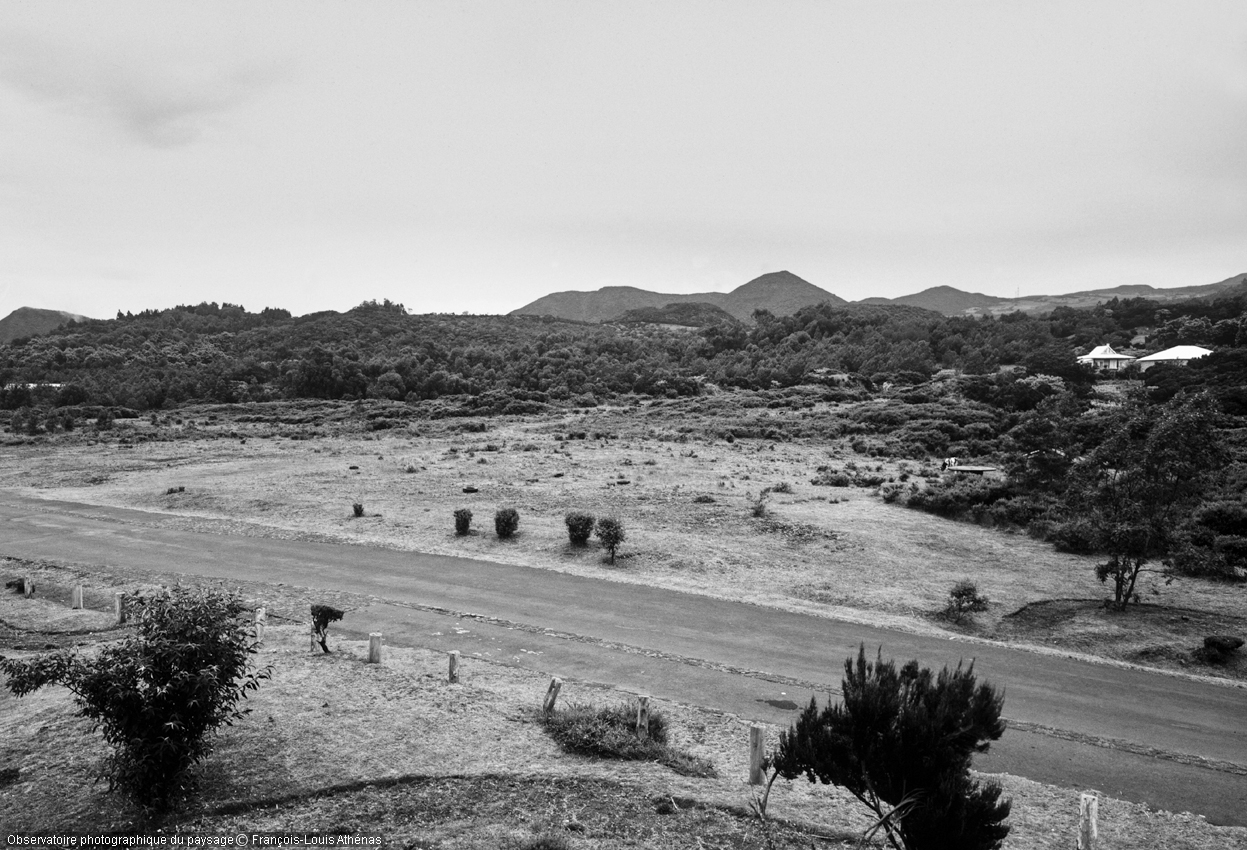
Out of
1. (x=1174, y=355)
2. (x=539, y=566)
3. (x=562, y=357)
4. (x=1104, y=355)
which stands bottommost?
(x=539, y=566)

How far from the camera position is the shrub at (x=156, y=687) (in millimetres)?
8656

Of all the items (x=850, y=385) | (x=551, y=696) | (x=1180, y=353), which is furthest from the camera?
(x=850, y=385)

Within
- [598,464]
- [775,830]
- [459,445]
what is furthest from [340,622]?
[459,445]

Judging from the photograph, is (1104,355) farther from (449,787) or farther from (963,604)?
(449,787)

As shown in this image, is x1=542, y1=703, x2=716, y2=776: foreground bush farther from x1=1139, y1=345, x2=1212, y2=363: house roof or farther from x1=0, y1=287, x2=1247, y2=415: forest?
x1=1139, y1=345, x2=1212, y2=363: house roof

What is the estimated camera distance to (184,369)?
343ft

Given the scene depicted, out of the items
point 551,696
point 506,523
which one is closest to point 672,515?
point 506,523

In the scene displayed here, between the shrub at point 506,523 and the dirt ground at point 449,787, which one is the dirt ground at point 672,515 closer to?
the shrub at point 506,523

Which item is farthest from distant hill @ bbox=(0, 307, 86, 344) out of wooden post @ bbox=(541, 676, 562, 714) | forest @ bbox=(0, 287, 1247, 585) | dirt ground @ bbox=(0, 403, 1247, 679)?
wooden post @ bbox=(541, 676, 562, 714)

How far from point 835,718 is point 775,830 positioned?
2.29 metres

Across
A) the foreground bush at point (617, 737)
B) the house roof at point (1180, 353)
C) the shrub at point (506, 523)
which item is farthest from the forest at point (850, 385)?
→ the shrub at point (506, 523)

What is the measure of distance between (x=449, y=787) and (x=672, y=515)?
20.9 m

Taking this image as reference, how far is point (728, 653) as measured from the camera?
1570 cm

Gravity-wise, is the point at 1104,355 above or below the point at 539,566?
above
